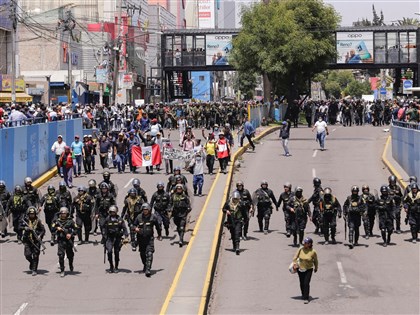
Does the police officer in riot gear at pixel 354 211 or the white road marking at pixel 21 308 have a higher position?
the police officer in riot gear at pixel 354 211

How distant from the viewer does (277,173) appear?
35.8 meters

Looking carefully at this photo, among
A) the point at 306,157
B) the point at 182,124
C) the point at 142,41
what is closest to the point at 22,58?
the point at 142,41

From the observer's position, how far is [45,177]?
1340 inches

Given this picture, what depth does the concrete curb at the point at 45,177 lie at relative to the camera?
108 feet

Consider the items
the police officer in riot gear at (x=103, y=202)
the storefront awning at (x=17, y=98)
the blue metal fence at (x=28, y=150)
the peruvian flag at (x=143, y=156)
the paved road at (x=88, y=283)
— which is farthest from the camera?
the storefront awning at (x=17, y=98)

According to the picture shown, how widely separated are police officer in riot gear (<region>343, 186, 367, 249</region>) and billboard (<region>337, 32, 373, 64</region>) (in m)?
51.0

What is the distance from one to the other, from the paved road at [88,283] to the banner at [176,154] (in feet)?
30.2

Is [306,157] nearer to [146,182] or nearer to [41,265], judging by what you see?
[146,182]

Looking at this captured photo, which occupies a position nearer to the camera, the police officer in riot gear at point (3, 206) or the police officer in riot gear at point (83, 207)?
the police officer in riot gear at point (83, 207)

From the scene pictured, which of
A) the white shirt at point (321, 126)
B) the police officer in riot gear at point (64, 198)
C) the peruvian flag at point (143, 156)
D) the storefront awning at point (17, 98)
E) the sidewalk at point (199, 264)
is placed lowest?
the sidewalk at point (199, 264)

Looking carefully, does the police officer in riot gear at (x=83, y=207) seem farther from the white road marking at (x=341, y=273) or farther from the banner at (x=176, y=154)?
the banner at (x=176, y=154)

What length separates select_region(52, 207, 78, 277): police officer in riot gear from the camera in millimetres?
19203

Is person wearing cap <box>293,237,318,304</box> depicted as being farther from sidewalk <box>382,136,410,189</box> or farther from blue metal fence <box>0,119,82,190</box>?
blue metal fence <box>0,119,82,190</box>

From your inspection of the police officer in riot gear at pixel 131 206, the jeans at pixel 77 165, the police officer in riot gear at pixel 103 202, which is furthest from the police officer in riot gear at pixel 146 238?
the jeans at pixel 77 165
